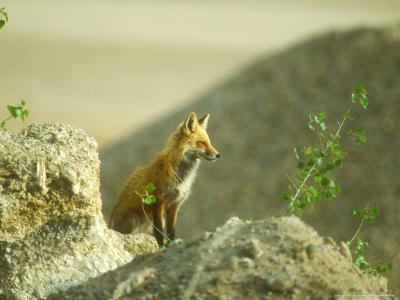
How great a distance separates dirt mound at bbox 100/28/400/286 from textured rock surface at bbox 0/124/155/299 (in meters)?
12.7

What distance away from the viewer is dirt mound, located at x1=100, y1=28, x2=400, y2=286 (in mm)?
18484

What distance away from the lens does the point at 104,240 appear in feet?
20.0

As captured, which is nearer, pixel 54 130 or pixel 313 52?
pixel 54 130

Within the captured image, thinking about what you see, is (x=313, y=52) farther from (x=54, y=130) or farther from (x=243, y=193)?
(x=54, y=130)

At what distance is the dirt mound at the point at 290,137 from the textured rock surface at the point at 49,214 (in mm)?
12680

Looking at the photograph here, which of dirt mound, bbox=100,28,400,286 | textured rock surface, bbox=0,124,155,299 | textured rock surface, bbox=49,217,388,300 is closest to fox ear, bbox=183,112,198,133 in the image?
textured rock surface, bbox=0,124,155,299

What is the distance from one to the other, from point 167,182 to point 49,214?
2516 mm

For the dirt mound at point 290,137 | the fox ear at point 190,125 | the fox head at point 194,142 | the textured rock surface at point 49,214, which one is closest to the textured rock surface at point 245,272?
the textured rock surface at point 49,214

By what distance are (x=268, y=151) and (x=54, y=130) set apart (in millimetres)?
14761

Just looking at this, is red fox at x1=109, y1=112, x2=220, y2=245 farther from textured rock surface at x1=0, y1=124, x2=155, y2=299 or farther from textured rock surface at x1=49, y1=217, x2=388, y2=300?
textured rock surface at x1=49, y1=217, x2=388, y2=300

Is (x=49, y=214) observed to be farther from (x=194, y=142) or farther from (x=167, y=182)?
(x=194, y=142)

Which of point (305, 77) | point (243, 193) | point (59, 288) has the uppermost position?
point (305, 77)

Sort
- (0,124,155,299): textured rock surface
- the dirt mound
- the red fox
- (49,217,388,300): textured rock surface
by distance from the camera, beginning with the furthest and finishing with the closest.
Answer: the dirt mound
the red fox
(0,124,155,299): textured rock surface
(49,217,388,300): textured rock surface

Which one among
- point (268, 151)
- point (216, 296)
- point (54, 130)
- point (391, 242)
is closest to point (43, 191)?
point (54, 130)
